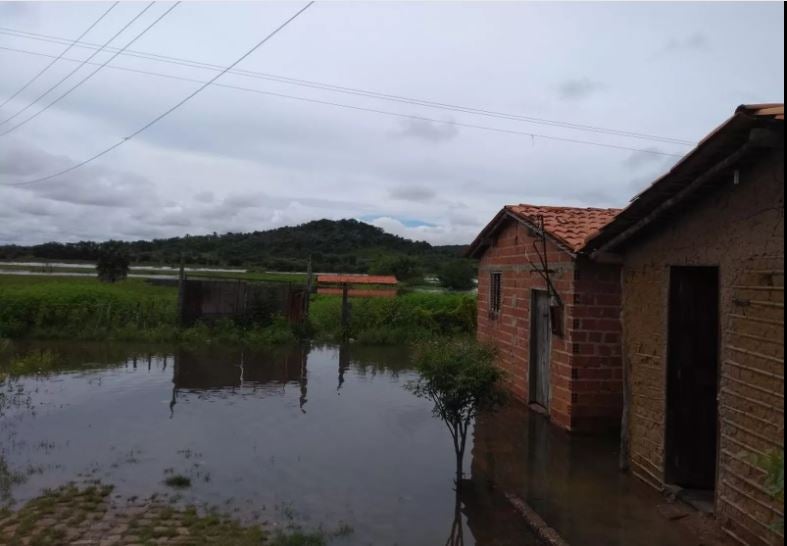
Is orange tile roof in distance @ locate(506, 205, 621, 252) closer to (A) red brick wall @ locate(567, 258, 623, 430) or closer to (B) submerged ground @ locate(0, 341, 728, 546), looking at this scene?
(A) red brick wall @ locate(567, 258, 623, 430)

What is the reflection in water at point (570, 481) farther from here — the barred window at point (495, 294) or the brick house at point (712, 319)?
the barred window at point (495, 294)

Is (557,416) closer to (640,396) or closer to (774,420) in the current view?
(640,396)

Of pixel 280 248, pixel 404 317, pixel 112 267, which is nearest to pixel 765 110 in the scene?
pixel 404 317

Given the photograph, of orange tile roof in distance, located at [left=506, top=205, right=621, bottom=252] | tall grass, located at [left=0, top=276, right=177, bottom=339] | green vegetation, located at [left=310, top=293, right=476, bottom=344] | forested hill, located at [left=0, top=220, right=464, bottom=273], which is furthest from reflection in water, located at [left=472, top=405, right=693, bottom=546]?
forested hill, located at [left=0, top=220, right=464, bottom=273]

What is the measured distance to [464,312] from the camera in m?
21.2

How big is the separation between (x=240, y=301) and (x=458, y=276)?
21128 mm

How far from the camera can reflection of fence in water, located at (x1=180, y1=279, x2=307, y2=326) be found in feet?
60.5

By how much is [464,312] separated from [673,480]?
1471 centimetres

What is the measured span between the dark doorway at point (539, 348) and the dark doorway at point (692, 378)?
350 cm

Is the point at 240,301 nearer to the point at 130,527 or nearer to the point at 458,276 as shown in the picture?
the point at 130,527

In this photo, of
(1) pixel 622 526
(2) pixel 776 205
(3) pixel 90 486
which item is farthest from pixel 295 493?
(2) pixel 776 205

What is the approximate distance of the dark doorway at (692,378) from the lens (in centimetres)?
658

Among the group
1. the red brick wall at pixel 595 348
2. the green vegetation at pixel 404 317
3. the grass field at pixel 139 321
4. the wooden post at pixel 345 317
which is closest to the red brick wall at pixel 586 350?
the red brick wall at pixel 595 348

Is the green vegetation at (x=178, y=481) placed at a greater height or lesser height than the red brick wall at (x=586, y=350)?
lesser
